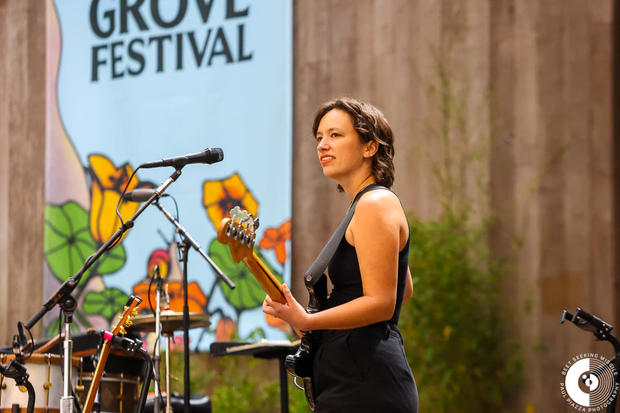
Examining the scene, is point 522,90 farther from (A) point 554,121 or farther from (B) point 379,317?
(B) point 379,317

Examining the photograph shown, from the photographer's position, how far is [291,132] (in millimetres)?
5906

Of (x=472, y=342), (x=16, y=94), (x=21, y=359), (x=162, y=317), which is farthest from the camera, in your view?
(x=16, y=94)

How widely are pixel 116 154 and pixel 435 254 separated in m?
3.03

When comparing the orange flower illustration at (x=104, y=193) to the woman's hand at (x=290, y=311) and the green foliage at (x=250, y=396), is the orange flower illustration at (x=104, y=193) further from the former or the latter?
the woman's hand at (x=290, y=311)

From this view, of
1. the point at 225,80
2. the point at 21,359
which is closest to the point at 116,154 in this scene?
the point at 225,80

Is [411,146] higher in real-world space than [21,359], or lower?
higher

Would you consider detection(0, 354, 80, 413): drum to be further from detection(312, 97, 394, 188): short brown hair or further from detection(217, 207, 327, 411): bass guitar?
detection(312, 97, 394, 188): short brown hair

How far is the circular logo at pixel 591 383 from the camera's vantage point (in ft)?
11.7

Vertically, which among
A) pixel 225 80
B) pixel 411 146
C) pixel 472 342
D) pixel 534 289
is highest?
pixel 225 80

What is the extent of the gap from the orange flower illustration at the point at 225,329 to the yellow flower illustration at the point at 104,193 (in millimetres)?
1310

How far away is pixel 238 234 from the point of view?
2088 millimetres

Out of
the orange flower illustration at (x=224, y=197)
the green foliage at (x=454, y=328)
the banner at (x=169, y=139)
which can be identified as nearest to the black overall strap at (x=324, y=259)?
the green foliage at (x=454, y=328)

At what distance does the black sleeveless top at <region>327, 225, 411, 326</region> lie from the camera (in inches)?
81.9

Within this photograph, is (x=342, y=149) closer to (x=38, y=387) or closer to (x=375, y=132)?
(x=375, y=132)
